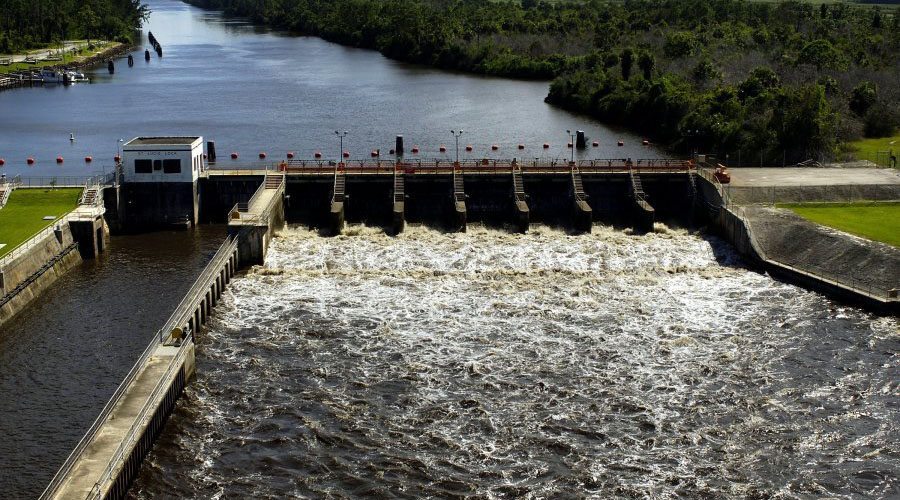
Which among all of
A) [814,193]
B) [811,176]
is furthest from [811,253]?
[811,176]

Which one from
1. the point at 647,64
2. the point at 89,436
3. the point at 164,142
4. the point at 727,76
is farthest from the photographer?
the point at 647,64

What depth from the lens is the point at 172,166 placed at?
8175cm

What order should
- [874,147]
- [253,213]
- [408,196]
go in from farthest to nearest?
[874,147] < [408,196] < [253,213]

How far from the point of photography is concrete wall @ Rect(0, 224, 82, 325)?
6203 cm

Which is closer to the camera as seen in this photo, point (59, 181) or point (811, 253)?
point (811, 253)

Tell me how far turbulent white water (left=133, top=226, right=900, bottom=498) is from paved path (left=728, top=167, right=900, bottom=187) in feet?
43.7

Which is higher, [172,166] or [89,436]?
[172,166]

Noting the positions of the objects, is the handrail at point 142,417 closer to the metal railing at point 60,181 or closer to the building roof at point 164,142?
the building roof at point 164,142

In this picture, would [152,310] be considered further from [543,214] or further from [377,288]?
[543,214]

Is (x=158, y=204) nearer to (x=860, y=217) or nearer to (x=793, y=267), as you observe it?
(x=793, y=267)

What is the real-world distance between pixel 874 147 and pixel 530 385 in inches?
2575

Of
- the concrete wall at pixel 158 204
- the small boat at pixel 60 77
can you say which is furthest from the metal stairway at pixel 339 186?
the small boat at pixel 60 77

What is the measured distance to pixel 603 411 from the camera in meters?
50.6

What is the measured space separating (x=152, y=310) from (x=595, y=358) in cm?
2742
